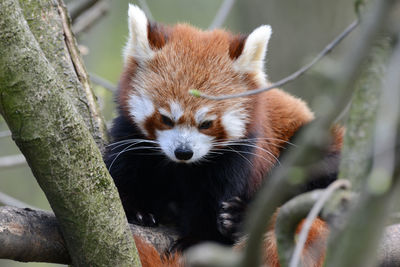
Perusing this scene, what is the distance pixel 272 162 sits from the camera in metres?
3.59

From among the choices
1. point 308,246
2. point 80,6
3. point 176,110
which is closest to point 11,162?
point 80,6

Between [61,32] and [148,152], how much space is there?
2.98 ft

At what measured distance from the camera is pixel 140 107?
11.1 feet

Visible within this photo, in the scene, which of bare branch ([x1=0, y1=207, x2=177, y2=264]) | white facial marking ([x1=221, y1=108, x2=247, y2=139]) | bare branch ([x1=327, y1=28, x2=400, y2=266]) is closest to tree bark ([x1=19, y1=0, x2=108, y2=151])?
white facial marking ([x1=221, y1=108, x2=247, y2=139])

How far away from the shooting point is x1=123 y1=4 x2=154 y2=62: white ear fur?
3.45m

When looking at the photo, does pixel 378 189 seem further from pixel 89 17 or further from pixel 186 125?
pixel 89 17

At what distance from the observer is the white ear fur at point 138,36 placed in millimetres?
3453

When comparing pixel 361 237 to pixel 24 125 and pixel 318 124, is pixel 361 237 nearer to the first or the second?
pixel 318 124

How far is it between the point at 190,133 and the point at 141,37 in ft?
2.30

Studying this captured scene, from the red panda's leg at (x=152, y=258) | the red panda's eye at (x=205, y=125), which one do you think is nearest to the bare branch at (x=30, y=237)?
the red panda's leg at (x=152, y=258)

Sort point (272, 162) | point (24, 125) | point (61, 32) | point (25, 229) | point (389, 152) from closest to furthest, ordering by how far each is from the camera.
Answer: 1. point (389, 152)
2. point (24, 125)
3. point (25, 229)
4. point (61, 32)
5. point (272, 162)

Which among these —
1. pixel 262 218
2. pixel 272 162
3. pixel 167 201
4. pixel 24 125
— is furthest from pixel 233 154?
pixel 262 218

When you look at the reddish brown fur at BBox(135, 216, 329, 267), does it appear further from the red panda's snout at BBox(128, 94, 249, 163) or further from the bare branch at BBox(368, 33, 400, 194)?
the bare branch at BBox(368, 33, 400, 194)

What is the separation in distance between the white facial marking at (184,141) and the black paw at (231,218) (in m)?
0.34
